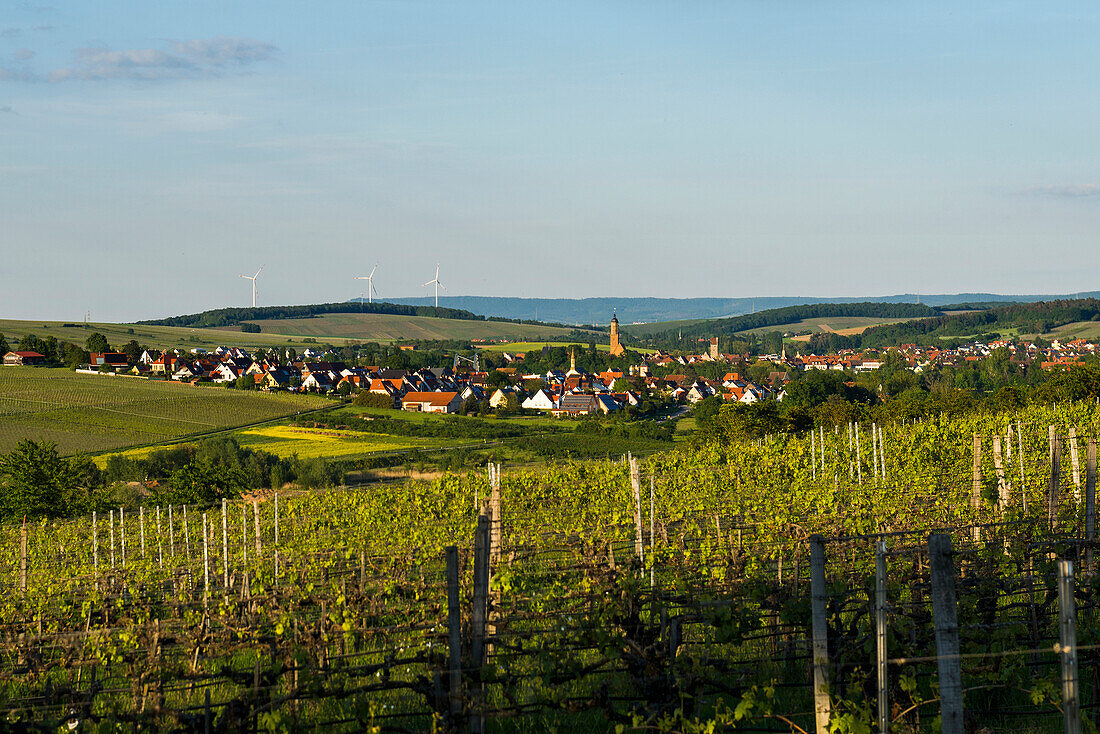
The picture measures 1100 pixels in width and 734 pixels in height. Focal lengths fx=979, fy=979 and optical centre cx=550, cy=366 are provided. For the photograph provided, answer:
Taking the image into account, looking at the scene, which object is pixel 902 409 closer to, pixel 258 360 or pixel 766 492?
pixel 766 492

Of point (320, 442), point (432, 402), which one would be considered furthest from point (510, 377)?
point (320, 442)

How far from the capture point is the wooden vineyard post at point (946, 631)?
15.6ft

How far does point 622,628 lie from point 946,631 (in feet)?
8.65

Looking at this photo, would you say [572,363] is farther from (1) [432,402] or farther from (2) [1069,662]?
(2) [1069,662]

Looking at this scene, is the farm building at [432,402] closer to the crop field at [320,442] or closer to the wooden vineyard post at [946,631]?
the crop field at [320,442]

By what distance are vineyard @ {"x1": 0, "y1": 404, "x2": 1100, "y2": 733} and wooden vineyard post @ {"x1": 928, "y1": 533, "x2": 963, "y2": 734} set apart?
11mm

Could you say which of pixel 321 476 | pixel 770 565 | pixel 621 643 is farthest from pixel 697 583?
pixel 321 476

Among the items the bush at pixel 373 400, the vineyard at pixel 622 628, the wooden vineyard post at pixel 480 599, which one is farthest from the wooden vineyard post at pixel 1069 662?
the bush at pixel 373 400

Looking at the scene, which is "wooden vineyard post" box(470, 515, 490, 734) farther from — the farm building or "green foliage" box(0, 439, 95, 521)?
the farm building

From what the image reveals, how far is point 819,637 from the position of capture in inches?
218

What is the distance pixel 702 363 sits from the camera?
141 meters

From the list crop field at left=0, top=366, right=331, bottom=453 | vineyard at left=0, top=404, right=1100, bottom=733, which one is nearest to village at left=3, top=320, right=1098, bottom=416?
crop field at left=0, top=366, right=331, bottom=453

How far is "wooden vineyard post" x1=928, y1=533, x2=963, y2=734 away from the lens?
15.6 ft

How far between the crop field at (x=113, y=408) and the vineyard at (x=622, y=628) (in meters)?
41.9
